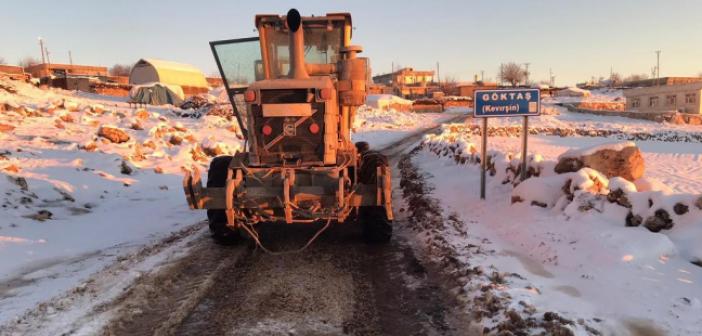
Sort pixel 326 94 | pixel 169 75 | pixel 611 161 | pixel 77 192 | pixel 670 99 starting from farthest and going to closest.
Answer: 1. pixel 670 99
2. pixel 169 75
3. pixel 77 192
4. pixel 611 161
5. pixel 326 94

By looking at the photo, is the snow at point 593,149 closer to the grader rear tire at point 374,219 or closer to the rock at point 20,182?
the grader rear tire at point 374,219

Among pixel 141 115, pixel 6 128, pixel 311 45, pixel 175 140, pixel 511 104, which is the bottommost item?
pixel 175 140

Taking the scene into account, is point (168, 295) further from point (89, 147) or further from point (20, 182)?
point (89, 147)

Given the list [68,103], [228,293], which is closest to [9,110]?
[68,103]

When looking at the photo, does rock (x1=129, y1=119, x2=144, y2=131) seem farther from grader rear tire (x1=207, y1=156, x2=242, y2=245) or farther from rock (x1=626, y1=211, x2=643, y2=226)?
rock (x1=626, y1=211, x2=643, y2=226)

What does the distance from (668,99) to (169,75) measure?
184 feet

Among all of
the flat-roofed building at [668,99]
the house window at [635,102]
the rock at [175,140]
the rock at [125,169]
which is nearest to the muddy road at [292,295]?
the rock at [125,169]

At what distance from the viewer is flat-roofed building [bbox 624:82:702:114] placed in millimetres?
51250

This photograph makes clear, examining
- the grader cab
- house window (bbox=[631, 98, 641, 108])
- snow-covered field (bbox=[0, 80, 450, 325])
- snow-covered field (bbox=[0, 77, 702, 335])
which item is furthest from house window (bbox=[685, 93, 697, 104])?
the grader cab

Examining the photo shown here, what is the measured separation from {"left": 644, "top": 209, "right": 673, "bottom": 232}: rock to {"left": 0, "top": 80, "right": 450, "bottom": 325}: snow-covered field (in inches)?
270

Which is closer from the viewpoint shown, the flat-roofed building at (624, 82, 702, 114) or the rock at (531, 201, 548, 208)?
the rock at (531, 201, 548, 208)

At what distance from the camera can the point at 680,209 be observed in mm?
6004

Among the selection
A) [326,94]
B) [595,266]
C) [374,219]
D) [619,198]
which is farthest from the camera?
[374,219]

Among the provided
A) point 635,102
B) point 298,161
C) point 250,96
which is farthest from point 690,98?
point 250,96
